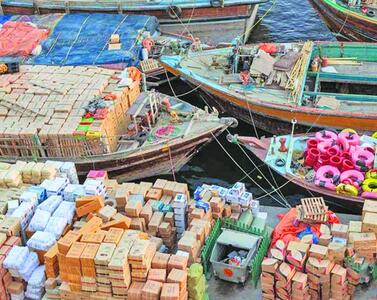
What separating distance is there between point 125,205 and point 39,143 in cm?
592

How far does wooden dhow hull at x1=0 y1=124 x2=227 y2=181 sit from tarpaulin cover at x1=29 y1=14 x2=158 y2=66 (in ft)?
20.6

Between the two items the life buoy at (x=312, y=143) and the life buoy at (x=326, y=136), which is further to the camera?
the life buoy at (x=326, y=136)

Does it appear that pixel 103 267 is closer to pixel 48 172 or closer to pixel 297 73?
pixel 48 172

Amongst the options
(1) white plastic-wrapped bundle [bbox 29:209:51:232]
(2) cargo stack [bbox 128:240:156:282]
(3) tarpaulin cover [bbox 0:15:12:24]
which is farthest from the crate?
(3) tarpaulin cover [bbox 0:15:12:24]

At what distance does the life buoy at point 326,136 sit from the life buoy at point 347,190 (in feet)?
7.36

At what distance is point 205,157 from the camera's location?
82.1 ft

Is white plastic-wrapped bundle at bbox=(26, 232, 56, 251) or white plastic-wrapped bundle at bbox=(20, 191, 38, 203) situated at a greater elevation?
white plastic-wrapped bundle at bbox=(20, 191, 38, 203)

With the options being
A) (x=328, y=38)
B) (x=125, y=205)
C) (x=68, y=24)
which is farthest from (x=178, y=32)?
(x=125, y=205)

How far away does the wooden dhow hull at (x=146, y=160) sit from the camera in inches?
857

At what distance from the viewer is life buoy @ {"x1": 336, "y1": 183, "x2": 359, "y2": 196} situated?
63.3ft

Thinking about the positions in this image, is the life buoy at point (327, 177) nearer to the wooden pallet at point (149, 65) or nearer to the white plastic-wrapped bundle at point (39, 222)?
the white plastic-wrapped bundle at point (39, 222)

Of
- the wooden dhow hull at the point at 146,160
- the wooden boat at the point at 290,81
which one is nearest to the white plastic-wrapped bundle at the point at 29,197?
the wooden dhow hull at the point at 146,160

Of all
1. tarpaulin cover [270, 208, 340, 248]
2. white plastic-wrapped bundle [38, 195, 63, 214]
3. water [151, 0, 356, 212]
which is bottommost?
water [151, 0, 356, 212]

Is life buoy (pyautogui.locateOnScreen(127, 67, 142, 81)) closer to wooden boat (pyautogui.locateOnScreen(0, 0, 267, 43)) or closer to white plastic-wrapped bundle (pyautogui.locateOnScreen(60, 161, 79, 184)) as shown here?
white plastic-wrapped bundle (pyautogui.locateOnScreen(60, 161, 79, 184))
